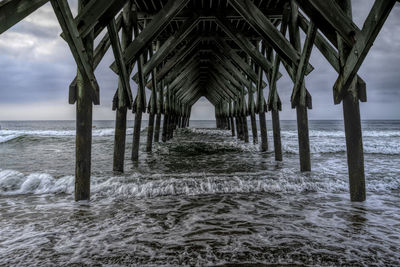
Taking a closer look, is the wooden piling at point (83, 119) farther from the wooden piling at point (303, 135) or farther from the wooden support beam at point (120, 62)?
the wooden piling at point (303, 135)

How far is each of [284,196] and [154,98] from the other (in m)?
4.32

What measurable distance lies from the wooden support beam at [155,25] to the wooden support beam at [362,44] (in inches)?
92.3

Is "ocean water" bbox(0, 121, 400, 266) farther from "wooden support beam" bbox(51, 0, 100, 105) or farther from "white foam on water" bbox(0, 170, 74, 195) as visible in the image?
"wooden support beam" bbox(51, 0, 100, 105)

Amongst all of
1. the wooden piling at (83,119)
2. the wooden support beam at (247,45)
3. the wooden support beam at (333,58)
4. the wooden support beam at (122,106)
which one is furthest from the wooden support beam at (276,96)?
the wooden piling at (83,119)

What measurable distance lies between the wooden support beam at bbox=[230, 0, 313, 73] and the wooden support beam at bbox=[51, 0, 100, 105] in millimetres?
2039

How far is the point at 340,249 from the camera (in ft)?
6.44

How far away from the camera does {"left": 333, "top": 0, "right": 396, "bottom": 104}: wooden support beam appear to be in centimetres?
212

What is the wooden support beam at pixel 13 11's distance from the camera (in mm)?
1625

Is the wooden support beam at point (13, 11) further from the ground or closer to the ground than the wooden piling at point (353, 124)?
further from the ground

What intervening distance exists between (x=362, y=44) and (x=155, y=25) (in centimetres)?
263

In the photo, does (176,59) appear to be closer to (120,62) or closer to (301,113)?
(120,62)

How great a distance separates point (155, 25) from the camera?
12.5 ft

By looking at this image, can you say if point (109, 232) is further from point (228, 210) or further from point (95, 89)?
point (95, 89)

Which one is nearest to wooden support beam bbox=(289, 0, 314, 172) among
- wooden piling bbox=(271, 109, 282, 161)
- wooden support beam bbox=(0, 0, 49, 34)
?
wooden piling bbox=(271, 109, 282, 161)
